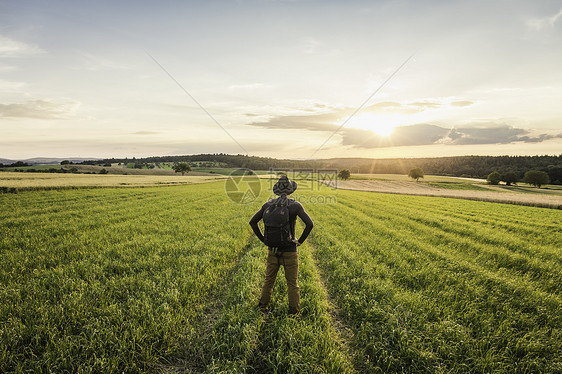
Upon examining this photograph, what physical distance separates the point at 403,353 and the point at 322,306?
1872 mm

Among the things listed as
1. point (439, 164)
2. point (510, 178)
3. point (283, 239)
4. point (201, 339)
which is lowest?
point (201, 339)

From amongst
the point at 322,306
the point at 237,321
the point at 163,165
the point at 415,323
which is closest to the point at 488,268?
the point at 415,323

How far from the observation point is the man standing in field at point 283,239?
4.98 metres

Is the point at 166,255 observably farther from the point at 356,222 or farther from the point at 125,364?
the point at 356,222

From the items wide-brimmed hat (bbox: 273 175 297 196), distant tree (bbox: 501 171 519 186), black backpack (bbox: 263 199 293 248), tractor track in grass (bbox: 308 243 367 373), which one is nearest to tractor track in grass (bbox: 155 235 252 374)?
black backpack (bbox: 263 199 293 248)

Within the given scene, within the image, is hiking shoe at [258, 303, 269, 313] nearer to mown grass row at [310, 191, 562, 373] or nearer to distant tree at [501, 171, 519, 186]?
mown grass row at [310, 191, 562, 373]

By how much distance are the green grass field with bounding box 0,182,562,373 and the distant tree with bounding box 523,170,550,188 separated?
98.2 metres

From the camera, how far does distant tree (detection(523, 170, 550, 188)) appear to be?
7275 cm

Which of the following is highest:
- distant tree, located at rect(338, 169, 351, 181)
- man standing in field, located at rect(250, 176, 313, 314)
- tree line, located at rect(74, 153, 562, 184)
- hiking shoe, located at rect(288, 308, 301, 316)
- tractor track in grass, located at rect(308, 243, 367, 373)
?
tree line, located at rect(74, 153, 562, 184)

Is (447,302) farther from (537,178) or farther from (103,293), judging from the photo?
(537,178)

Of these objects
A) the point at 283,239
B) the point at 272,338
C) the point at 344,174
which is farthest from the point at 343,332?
the point at 344,174

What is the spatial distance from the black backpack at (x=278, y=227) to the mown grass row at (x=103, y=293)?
8.39ft

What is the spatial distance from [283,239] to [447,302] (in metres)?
4.81

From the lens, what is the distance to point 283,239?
500 centimetres
